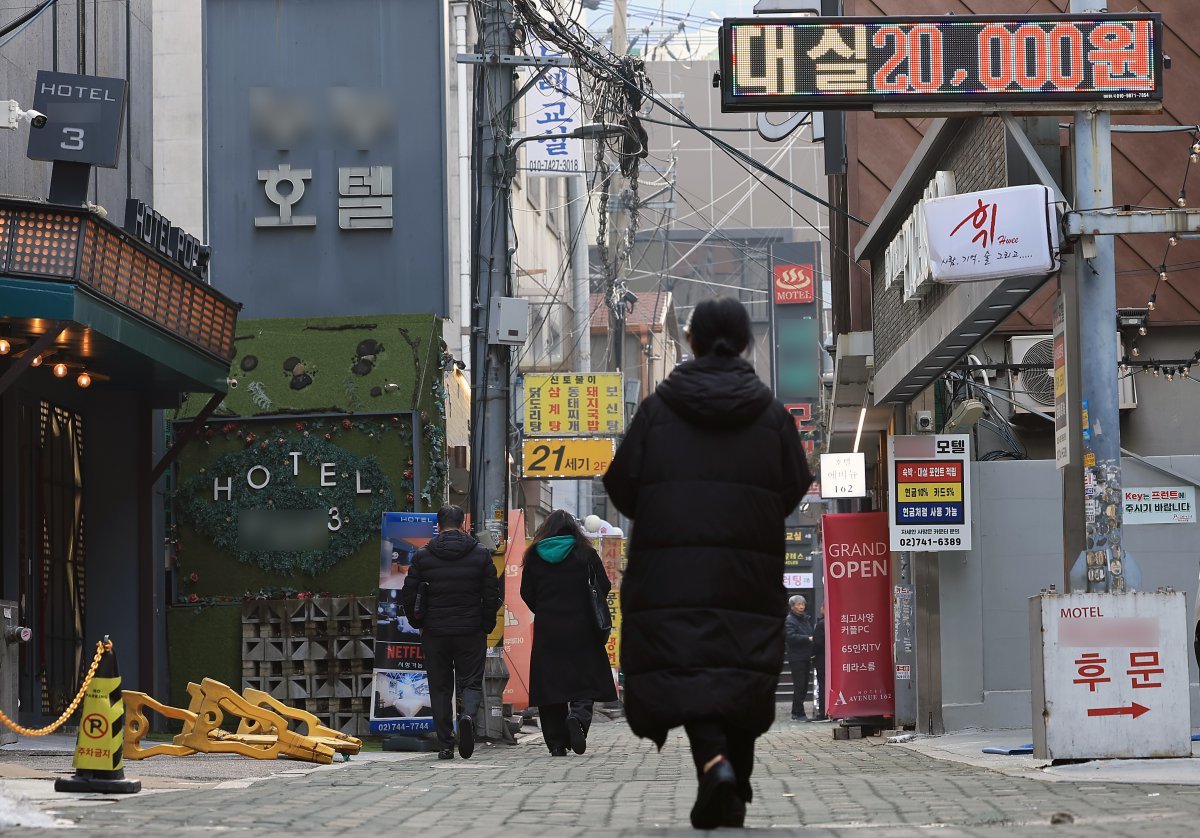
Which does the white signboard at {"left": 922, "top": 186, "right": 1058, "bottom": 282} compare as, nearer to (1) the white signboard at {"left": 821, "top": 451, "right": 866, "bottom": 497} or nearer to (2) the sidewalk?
(2) the sidewalk

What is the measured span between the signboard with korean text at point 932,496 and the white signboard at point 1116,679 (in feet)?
16.1

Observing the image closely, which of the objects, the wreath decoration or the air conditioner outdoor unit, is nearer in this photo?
the air conditioner outdoor unit

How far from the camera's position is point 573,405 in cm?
2959

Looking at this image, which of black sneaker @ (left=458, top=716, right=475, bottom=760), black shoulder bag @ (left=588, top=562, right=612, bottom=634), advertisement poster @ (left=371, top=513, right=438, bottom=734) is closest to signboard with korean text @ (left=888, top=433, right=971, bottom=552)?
black shoulder bag @ (left=588, top=562, right=612, bottom=634)

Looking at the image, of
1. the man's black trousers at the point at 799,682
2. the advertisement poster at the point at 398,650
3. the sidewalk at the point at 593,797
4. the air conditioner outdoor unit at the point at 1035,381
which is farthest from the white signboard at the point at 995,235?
the man's black trousers at the point at 799,682

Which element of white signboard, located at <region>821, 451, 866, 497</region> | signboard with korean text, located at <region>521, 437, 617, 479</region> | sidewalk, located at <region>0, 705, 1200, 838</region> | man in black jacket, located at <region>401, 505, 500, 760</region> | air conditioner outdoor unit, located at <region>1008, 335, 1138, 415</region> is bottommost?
sidewalk, located at <region>0, 705, 1200, 838</region>

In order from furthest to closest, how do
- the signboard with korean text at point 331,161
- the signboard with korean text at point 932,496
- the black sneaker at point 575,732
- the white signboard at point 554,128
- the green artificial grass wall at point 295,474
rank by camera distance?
the white signboard at point 554,128 < the signboard with korean text at point 331,161 < the green artificial grass wall at point 295,474 < the signboard with korean text at point 932,496 < the black sneaker at point 575,732

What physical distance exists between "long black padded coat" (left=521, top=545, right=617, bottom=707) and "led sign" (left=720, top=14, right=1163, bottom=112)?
377 cm

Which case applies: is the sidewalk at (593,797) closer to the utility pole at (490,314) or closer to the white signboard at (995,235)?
the white signboard at (995,235)

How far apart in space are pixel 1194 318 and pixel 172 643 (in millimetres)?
10844

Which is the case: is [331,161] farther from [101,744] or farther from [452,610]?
[101,744]

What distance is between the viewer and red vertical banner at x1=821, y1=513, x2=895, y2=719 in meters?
17.9

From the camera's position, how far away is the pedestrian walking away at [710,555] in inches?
244

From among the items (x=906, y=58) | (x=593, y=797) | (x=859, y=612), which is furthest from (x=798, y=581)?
(x=593, y=797)
